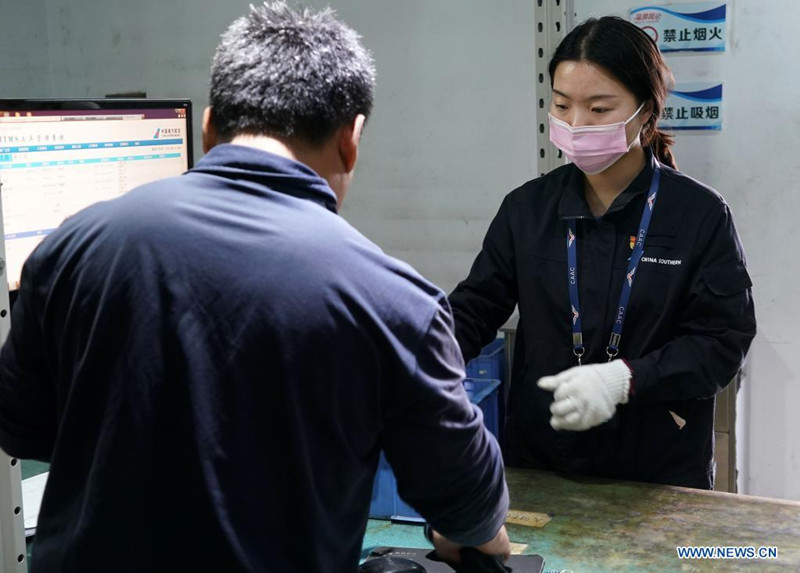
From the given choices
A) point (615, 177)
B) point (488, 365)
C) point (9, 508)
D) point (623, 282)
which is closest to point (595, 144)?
point (615, 177)

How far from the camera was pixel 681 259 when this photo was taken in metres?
1.71

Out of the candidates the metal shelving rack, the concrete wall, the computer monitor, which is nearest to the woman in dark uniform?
the computer monitor

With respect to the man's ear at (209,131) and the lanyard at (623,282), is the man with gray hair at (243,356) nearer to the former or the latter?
the man's ear at (209,131)

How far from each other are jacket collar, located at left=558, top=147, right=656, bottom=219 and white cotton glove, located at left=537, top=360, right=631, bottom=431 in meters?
0.32

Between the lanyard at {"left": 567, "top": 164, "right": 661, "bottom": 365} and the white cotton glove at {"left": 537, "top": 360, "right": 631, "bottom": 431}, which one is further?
the lanyard at {"left": 567, "top": 164, "right": 661, "bottom": 365}

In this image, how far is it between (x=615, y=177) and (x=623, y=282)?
236 mm

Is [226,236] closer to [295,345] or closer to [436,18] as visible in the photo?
[295,345]

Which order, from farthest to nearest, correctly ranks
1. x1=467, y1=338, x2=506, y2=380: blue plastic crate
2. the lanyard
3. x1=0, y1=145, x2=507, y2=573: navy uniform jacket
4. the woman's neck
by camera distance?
x1=467, y1=338, x2=506, y2=380: blue plastic crate → the woman's neck → the lanyard → x1=0, y1=145, x2=507, y2=573: navy uniform jacket

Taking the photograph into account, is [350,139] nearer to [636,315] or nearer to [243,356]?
[243,356]

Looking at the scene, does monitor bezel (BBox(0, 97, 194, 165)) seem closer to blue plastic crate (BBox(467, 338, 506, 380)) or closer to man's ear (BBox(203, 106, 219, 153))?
man's ear (BBox(203, 106, 219, 153))

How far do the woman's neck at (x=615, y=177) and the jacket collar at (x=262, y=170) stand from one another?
3.43 ft

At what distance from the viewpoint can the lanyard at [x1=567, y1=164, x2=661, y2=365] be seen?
1.72m

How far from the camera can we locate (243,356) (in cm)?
83

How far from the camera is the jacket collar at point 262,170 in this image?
88cm
